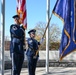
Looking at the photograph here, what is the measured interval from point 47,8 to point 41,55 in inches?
139

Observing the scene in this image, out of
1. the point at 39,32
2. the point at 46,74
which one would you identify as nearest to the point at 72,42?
the point at 46,74

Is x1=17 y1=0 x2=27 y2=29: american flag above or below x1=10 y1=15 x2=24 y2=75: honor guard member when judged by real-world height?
above

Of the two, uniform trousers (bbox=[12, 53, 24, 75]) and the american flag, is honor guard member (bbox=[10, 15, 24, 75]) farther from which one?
the american flag

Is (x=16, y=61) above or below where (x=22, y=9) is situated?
below

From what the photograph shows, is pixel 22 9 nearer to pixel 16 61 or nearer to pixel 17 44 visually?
pixel 17 44

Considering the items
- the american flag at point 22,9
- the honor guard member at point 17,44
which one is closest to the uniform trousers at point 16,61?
the honor guard member at point 17,44

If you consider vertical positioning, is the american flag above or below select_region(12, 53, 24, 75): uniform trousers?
above

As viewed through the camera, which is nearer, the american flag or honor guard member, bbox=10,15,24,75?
honor guard member, bbox=10,15,24,75

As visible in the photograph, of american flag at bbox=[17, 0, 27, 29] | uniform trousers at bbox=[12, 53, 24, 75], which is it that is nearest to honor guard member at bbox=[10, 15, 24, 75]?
uniform trousers at bbox=[12, 53, 24, 75]

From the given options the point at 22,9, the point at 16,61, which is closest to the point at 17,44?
the point at 16,61

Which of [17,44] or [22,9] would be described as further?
[22,9]

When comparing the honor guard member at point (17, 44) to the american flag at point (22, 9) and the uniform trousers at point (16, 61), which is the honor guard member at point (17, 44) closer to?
the uniform trousers at point (16, 61)

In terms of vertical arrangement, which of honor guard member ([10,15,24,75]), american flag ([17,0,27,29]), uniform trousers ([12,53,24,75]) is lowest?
uniform trousers ([12,53,24,75])

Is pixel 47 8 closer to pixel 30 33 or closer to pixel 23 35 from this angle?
pixel 30 33
